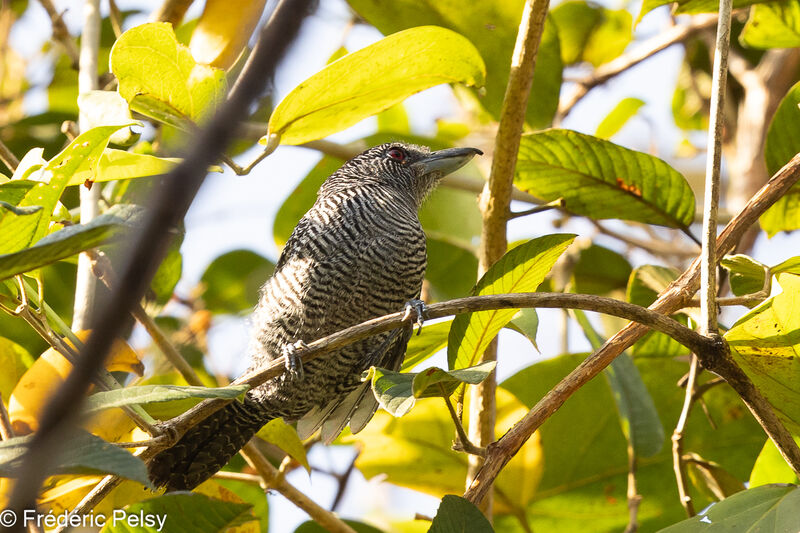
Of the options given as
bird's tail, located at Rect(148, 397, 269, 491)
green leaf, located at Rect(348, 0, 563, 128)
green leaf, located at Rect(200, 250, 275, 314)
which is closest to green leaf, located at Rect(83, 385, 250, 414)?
bird's tail, located at Rect(148, 397, 269, 491)

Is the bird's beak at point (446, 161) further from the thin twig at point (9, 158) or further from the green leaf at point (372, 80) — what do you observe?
the thin twig at point (9, 158)

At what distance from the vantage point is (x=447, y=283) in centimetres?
280

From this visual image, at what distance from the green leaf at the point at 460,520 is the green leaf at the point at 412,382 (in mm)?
186

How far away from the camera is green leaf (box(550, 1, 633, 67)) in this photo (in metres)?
3.12

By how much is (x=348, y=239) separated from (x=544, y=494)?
0.90 meters

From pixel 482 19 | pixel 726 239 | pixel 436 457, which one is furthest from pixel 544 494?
pixel 482 19

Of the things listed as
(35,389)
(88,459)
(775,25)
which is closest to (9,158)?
(35,389)

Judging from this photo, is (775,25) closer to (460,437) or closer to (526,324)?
(526,324)

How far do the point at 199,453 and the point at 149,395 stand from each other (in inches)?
40.5

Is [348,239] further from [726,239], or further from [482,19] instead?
[726,239]

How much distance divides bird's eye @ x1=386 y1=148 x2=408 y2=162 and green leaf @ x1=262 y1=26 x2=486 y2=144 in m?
1.01

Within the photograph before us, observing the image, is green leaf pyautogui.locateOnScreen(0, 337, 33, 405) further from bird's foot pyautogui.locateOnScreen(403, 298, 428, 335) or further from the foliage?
bird's foot pyautogui.locateOnScreen(403, 298, 428, 335)

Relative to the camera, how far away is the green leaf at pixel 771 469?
168cm

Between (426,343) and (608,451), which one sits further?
(608,451)
